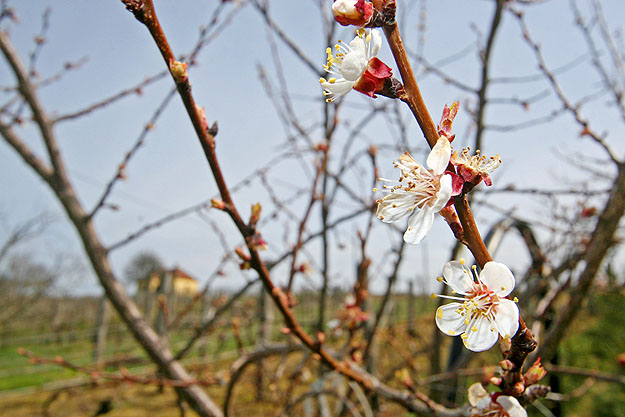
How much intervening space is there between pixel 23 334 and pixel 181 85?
733 inches

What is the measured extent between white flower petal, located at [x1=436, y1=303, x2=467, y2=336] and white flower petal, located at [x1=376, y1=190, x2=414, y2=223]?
0.45ft

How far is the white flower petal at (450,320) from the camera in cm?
53

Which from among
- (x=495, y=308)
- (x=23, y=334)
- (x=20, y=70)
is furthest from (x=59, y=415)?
(x=23, y=334)

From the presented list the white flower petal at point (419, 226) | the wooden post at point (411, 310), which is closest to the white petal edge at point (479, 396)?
the white flower petal at point (419, 226)

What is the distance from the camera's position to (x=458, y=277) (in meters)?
0.54

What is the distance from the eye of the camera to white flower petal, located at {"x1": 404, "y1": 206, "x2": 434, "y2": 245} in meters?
0.46

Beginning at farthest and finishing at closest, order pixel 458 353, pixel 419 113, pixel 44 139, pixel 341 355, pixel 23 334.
Result: pixel 23 334 → pixel 44 139 → pixel 458 353 → pixel 341 355 → pixel 419 113

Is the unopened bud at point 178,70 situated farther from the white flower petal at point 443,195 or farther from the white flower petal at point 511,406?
the white flower petal at point 511,406

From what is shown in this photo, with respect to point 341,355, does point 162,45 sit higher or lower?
higher

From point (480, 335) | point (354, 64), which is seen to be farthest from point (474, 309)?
point (354, 64)

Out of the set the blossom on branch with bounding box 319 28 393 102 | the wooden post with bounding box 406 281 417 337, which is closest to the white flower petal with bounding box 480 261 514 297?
the blossom on branch with bounding box 319 28 393 102

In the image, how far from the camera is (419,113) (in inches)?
18.0

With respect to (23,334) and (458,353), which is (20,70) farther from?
(23,334)

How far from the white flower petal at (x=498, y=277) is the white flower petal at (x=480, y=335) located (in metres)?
0.07
